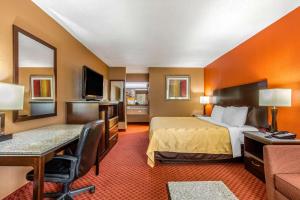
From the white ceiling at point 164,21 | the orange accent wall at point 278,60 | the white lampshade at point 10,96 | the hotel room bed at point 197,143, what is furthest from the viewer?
the hotel room bed at point 197,143

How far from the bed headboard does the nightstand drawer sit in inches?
28.8

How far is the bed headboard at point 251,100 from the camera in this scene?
326 cm

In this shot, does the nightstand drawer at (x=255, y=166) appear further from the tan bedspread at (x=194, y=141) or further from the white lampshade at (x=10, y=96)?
the white lampshade at (x=10, y=96)

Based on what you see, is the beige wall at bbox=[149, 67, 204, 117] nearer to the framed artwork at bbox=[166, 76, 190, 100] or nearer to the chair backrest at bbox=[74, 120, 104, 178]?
the framed artwork at bbox=[166, 76, 190, 100]

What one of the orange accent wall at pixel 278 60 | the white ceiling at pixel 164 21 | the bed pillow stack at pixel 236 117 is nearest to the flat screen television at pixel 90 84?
the white ceiling at pixel 164 21

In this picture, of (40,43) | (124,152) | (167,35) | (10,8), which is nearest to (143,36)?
(167,35)

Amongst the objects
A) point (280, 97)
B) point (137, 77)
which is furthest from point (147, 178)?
point (137, 77)

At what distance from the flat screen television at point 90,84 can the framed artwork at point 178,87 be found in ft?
9.62

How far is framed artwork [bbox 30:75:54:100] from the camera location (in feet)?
8.22

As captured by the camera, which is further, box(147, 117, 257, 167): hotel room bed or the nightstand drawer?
box(147, 117, 257, 167): hotel room bed

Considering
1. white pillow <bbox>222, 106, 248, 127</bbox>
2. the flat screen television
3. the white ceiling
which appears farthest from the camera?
the flat screen television

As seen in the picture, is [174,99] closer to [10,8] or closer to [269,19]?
[269,19]

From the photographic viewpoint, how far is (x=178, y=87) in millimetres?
6980

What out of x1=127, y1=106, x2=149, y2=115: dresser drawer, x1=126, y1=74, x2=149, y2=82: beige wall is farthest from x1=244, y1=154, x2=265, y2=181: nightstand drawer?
x1=126, y1=74, x2=149, y2=82: beige wall
